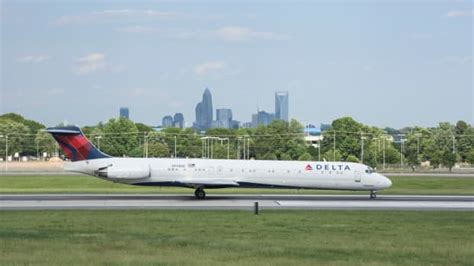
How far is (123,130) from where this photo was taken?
448 ft

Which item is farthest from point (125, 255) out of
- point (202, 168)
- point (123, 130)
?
point (123, 130)

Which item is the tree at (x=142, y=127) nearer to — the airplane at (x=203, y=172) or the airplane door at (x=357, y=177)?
the airplane at (x=203, y=172)

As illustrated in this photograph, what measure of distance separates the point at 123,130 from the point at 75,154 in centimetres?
9424

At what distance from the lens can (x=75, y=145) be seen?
43.0 meters

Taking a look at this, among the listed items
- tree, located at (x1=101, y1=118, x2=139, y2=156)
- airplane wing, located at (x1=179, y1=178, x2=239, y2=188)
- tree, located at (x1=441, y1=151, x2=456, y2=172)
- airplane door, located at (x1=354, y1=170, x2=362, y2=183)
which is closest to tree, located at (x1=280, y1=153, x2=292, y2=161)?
tree, located at (x1=441, y1=151, x2=456, y2=172)

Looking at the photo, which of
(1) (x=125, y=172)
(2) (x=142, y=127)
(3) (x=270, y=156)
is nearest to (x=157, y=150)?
(3) (x=270, y=156)

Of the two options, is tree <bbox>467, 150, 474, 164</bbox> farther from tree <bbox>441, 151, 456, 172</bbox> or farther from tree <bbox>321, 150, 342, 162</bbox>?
tree <bbox>321, 150, 342, 162</bbox>

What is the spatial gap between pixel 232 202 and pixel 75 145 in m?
10.8

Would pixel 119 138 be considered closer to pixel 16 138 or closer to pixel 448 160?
pixel 16 138

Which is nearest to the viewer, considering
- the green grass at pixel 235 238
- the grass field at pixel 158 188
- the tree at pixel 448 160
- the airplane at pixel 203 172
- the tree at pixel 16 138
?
the green grass at pixel 235 238

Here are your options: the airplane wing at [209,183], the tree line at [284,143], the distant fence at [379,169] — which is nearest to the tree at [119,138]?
the tree line at [284,143]

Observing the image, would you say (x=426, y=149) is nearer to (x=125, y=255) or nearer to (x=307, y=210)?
(x=307, y=210)

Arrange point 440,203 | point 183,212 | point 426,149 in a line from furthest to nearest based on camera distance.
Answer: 1. point 426,149
2. point 440,203
3. point 183,212

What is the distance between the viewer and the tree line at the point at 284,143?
120562 millimetres
